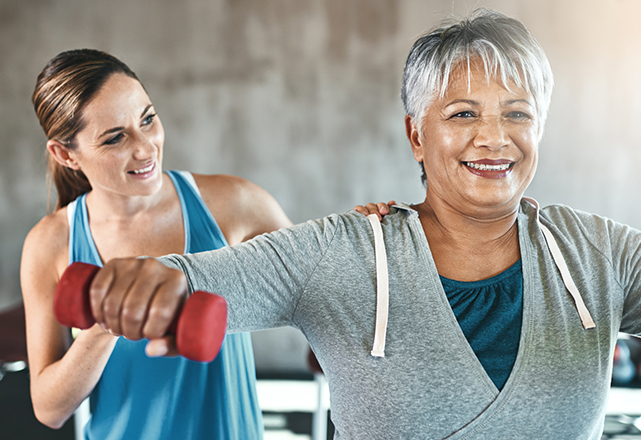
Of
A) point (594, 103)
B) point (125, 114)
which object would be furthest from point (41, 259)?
point (594, 103)

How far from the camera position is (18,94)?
3.63 m

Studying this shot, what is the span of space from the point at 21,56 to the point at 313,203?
7.53ft

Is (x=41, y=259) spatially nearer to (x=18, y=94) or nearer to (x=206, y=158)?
(x=206, y=158)

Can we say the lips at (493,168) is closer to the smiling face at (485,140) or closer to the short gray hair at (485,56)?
the smiling face at (485,140)

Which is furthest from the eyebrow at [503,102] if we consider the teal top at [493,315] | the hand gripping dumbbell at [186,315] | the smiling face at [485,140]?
the hand gripping dumbbell at [186,315]

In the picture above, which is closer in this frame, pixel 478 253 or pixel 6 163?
pixel 478 253

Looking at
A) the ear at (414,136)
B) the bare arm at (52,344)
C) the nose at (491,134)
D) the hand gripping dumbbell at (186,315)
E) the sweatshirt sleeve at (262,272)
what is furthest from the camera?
the bare arm at (52,344)

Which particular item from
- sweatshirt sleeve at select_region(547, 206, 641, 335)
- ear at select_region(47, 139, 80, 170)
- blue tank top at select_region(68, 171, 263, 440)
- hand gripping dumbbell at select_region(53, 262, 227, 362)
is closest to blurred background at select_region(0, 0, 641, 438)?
ear at select_region(47, 139, 80, 170)

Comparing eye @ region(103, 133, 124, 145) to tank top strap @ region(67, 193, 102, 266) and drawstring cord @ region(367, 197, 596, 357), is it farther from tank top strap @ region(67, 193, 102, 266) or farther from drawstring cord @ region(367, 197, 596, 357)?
drawstring cord @ region(367, 197, 596, 357)

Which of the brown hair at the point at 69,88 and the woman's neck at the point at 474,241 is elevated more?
the brown hair at the point at 69,88

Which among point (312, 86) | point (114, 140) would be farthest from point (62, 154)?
point (312, 86)

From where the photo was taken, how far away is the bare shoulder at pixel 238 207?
60.7 inches

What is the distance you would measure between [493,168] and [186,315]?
69 centimetres

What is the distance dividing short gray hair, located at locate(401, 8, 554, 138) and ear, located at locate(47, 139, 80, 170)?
A: 1.01m
